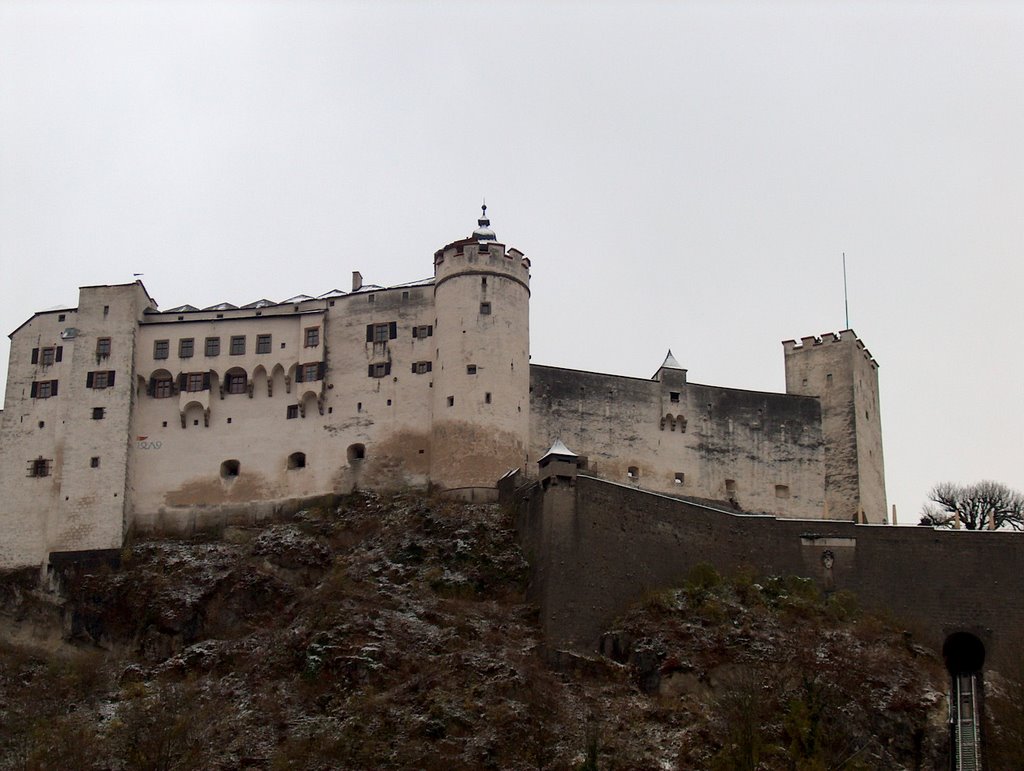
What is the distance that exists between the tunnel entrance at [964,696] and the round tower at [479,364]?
1900 cm

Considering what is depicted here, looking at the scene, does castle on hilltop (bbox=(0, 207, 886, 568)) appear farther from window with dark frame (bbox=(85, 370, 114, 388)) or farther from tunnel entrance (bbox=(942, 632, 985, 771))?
tunnel entrance (bbox=(942, 632, 985, 771))

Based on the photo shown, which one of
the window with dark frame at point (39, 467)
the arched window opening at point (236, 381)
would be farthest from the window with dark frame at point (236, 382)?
the window with dark frame at point (39, 467)

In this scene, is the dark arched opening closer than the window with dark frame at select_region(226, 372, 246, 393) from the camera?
Yes

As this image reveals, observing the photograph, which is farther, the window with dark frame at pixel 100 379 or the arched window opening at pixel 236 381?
the arched window opening at pixel 236 381

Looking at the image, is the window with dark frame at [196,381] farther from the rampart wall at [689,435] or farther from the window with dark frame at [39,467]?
the rampart wall at [689,435]

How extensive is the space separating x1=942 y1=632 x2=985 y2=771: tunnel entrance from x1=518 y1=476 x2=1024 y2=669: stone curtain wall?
658 millimetres

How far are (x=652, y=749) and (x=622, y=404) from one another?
74.4 ft

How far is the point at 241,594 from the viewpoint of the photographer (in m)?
72.1

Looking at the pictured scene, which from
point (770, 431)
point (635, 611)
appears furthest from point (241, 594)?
point (770, 431)

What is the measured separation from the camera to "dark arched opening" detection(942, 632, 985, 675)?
229ft

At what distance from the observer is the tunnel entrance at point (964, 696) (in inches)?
2498

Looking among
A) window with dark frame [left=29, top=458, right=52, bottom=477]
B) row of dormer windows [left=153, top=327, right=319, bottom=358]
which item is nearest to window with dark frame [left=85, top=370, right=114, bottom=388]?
row of dormer windows [left=153, top=327, right=319, bottom=358]

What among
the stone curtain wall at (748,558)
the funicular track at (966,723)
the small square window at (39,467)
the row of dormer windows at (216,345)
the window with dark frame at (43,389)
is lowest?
the funicular track at (966,723)

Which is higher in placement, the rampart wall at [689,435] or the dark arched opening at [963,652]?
the rampart wall at [689,435]
